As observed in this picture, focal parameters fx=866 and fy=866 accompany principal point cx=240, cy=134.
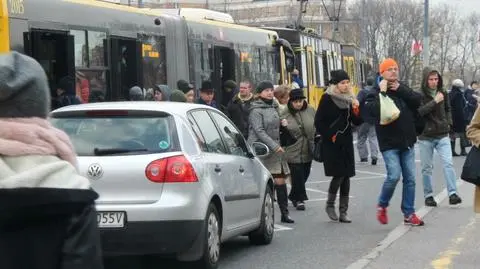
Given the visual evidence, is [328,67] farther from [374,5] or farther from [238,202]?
[374,5]

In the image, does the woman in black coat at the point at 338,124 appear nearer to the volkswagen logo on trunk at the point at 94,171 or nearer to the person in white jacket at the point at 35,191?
the volkswagen logo on trunk at the point at 94,171

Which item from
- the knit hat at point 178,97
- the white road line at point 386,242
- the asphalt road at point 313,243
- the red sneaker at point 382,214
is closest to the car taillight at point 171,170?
the asphalt road at point 313,243

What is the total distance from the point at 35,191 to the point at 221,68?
17090 mm

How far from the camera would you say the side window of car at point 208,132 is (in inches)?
301

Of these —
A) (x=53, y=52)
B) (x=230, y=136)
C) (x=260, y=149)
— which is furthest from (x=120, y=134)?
(x=53, y=52)

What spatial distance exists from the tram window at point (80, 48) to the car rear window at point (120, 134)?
20.5 ft

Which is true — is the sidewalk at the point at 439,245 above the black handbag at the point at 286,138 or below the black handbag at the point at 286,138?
below

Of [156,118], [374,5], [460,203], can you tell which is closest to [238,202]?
[156,118]

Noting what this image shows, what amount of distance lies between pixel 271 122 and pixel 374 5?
2235 inches

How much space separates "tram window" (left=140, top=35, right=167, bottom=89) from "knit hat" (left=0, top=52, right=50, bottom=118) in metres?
12.7

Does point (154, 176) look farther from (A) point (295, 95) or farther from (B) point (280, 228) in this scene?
(A) point (295, 95)

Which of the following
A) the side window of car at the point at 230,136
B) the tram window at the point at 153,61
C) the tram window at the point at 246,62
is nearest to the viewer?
the side window of car at the point at 230,136

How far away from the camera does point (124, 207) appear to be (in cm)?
676

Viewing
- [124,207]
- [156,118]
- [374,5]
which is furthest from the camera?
[374,5]
